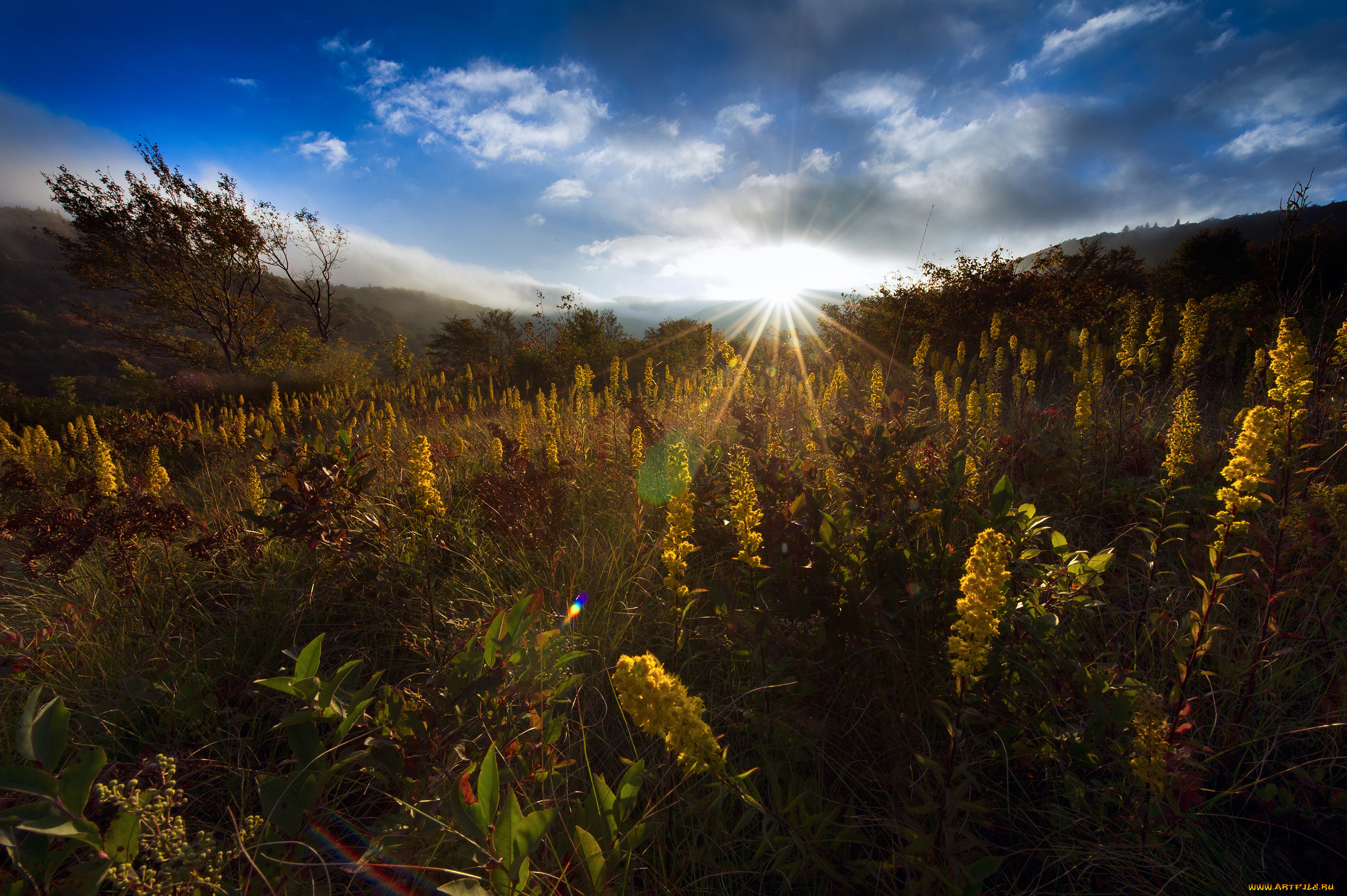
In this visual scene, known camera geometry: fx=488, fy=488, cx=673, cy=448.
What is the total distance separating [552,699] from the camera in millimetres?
1504

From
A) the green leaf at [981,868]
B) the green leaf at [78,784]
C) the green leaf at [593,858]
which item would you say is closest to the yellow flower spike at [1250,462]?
the green leaf at [981,868]

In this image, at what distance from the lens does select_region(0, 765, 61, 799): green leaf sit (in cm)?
83

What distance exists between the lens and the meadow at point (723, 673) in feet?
3.77

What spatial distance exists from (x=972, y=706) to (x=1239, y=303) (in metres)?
8.87

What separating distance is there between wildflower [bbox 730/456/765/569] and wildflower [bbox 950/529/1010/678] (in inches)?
25.1

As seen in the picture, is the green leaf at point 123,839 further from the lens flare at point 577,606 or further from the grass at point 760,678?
the lens flare at point 577,606

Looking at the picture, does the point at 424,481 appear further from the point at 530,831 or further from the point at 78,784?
the point at 530,831

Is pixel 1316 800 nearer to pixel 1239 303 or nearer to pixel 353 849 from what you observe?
pixel 353 849

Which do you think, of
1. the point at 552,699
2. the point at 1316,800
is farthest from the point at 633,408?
the point at 1316,800

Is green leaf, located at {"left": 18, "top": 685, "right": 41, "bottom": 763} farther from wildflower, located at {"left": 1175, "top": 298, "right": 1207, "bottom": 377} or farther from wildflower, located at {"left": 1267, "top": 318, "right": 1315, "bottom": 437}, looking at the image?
wildflower, located at {"left": 1175, "top": 298, "right": 1207, "bottom": 377}

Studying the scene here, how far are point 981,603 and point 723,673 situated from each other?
132 cm

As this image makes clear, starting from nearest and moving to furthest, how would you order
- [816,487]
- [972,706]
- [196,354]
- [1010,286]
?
[972,706]
[816,487]
[1010,286]
[196,354]

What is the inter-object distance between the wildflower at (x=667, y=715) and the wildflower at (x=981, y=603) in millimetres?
592

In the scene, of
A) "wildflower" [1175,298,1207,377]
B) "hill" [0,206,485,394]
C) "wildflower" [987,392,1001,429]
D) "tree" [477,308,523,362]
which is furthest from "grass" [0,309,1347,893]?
"hill" [0,206,485,394]
